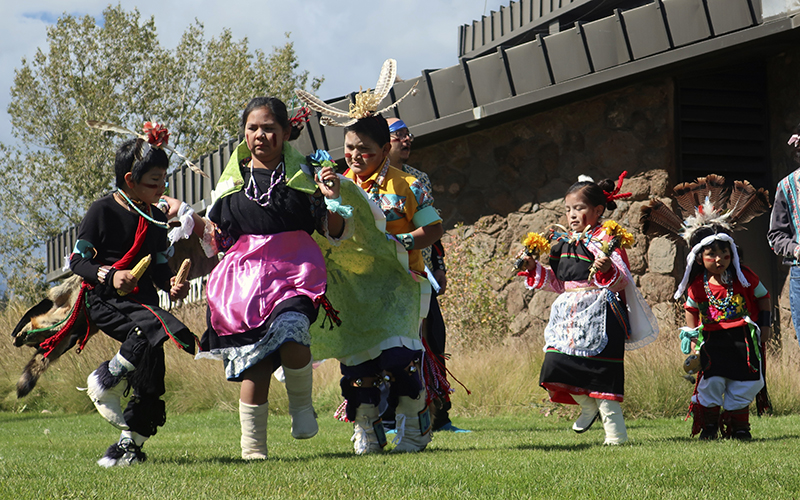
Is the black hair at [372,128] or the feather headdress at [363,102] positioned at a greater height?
the feather headdress at [363,102]

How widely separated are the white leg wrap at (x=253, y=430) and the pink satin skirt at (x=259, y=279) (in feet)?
1.32

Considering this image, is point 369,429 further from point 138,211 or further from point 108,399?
point 138,211

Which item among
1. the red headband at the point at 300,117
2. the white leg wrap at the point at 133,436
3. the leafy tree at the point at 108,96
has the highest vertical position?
the leafy tree at the point at 108,96

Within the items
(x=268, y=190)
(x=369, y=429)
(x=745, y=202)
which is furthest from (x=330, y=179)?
(x=745, y=202)

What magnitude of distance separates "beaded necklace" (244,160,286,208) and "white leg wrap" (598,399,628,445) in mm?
2409

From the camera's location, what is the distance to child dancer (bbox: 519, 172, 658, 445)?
17.0 feet

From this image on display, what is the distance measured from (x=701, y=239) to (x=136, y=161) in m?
3.72

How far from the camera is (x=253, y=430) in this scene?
4.31 meters

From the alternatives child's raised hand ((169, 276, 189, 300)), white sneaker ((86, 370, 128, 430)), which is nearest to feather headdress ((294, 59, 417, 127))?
child's raised hand ((169, 276, 189, 300))

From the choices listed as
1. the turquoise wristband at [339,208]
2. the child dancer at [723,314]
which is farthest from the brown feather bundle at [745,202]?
the turquoise wristband at [339,208]

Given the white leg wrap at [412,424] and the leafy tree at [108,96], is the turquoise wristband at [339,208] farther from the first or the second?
the leafy tree at [108,96]

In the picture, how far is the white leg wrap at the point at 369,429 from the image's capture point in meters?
4.80

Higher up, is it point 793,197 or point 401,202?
point 401,202

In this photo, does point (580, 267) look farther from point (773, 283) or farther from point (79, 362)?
point (79, 362)
